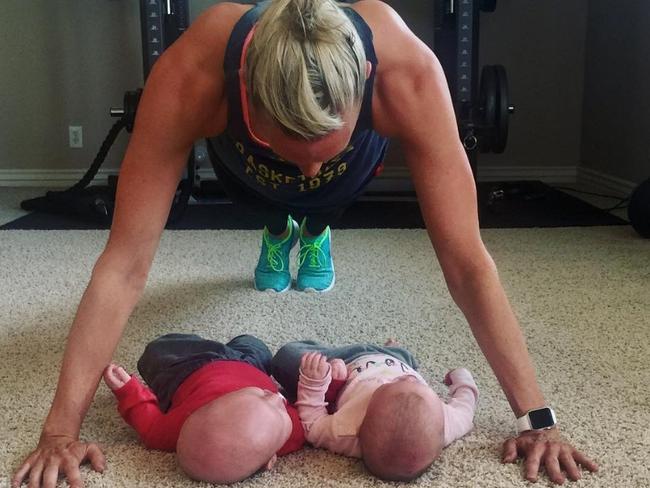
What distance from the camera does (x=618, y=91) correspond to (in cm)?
304

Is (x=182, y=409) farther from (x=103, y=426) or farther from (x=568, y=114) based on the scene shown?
(x=568, y=114)

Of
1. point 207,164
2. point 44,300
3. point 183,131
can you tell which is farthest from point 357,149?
point 207,164

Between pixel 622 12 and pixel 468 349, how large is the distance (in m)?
2.11

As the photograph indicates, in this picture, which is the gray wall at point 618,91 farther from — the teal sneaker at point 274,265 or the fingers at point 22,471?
the fingers at point 22,471

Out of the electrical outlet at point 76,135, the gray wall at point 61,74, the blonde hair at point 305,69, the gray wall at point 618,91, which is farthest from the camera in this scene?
the electrical outlet at point 76,135

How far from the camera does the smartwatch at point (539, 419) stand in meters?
1.01

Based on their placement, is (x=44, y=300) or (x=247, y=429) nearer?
(x=247, y=429)

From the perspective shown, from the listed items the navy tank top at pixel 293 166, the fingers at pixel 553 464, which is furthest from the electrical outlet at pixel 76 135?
the fingers at pixel 553 464

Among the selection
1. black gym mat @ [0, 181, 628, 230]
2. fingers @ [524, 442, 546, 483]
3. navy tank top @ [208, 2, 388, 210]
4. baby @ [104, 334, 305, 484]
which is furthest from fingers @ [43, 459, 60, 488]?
black gym mat @ [0, 181, 628, 230]

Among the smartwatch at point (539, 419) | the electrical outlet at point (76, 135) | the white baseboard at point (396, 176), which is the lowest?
the white baseboard at point (396, 176)

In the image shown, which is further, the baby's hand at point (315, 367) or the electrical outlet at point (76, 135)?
the electrical outlet at point (76, 135)

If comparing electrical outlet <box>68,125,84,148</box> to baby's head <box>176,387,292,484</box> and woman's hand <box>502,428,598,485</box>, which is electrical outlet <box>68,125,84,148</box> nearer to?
baby's head <box>176,387,292,484</box>

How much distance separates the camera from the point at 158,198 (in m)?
1.07

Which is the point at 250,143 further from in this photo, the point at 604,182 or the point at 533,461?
the point at 604,182
